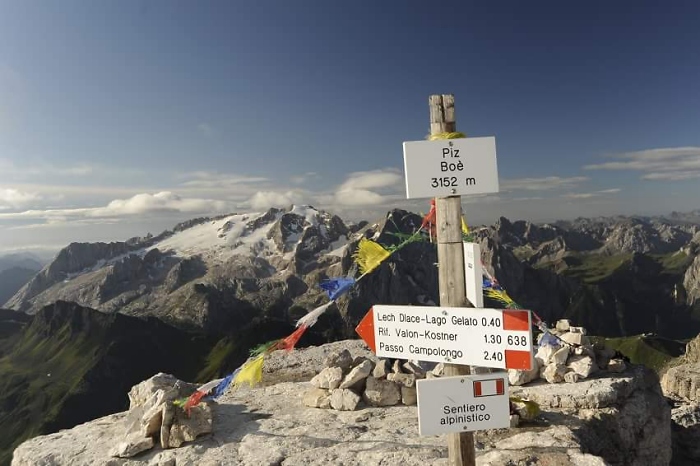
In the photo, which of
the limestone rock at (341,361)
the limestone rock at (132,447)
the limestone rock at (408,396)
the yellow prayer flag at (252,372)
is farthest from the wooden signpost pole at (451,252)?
the limestone rock at (341,361)

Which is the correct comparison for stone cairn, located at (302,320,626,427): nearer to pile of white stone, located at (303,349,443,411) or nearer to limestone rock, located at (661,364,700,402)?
pile of white stone, located at (303,349,443,411)

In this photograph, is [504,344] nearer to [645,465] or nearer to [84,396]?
[645,465]

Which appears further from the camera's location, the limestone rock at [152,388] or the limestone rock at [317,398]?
the limestone rock at [152,388]

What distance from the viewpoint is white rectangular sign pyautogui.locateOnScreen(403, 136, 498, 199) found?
721 cm

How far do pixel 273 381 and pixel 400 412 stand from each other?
336 inches

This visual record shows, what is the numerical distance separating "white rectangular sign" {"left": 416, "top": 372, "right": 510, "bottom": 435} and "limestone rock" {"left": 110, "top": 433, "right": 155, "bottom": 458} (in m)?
10.9

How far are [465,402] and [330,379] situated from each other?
1120 centimetres

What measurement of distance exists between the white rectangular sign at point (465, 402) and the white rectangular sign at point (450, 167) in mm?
3093

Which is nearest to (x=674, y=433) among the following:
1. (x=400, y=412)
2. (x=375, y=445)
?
(x=400, y=412)

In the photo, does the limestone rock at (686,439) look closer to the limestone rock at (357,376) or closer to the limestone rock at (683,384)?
the limestone rock at (357,376)

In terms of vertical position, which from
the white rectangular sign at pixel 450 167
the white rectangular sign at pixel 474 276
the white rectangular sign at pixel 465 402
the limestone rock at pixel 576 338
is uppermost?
the white rectangular sign at pixel 450 167

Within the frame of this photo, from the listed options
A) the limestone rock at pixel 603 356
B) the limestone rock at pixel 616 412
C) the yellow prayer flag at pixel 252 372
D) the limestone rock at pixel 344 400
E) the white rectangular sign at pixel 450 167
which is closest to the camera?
the white rectangular sign at pixel 450 167

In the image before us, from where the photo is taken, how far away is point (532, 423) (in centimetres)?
1403

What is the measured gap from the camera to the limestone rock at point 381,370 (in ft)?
57.1
